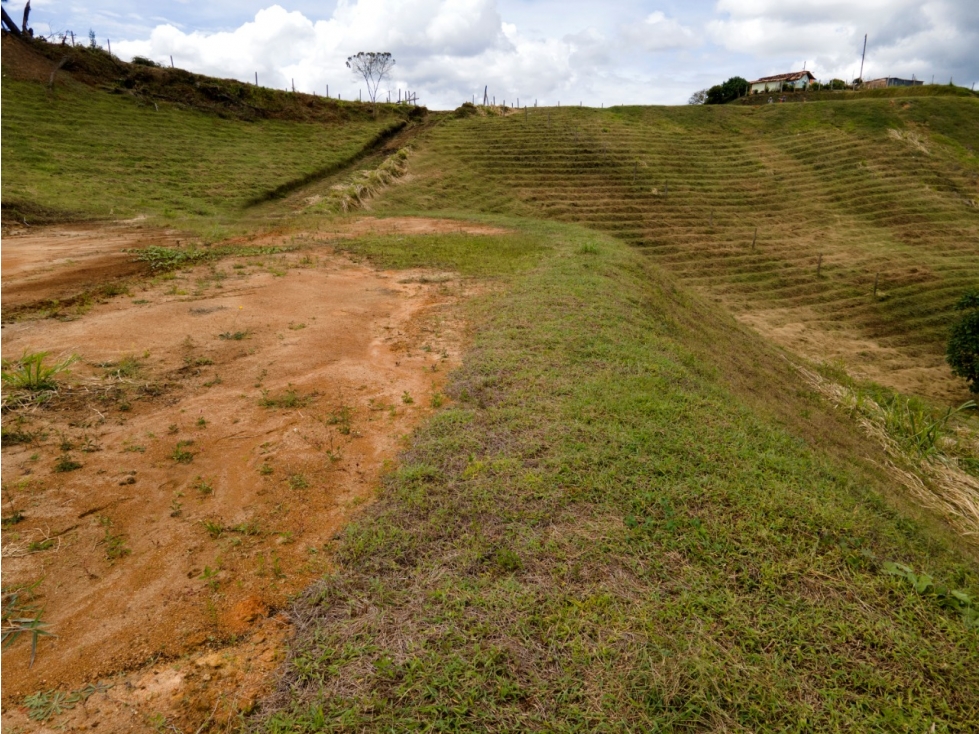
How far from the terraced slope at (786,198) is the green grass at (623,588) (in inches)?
491

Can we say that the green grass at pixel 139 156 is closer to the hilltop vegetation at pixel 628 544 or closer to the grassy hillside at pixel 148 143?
the grassy hillside at pixel 148 143

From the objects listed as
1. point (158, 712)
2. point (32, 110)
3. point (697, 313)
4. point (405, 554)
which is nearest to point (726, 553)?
point (405, 554)

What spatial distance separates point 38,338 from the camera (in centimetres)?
654

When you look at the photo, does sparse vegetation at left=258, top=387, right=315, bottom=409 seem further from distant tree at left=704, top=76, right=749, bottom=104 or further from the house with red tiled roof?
the house with red tiled roof

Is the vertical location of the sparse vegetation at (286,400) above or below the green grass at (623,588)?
above

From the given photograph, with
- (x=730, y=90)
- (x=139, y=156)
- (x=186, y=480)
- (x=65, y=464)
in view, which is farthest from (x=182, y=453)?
(x=730, y=90)

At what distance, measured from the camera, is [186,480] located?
438 cm

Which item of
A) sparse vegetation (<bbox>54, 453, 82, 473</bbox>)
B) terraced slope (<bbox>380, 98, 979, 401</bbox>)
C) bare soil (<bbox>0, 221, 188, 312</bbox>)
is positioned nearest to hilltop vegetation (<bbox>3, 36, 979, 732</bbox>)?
sparse vegetation (<bbox>54, 453, 82, 473</bbox>)

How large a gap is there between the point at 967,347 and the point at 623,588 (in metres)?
14.6

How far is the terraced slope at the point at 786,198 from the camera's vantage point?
59.4 ft

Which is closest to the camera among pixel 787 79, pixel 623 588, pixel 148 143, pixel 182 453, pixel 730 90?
pixel 623 588

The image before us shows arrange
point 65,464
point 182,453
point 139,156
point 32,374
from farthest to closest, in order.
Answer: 1. point 139,156
2. point 32,374
3. point 182,453
4. point 65,464

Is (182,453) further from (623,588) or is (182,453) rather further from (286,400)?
(623,588)

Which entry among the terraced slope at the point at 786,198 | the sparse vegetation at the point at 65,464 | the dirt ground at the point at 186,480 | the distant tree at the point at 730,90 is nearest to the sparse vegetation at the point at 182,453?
the dirt ground at the point at 186,480
